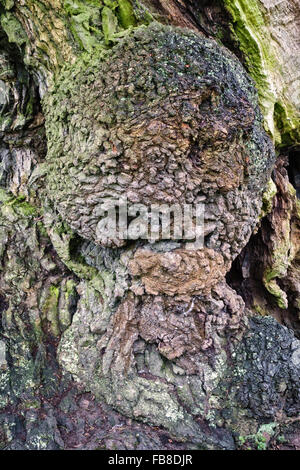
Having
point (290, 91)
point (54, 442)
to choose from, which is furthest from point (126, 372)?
point (290, 91)

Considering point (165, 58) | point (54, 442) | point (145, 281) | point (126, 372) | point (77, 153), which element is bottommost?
point (54, 442)

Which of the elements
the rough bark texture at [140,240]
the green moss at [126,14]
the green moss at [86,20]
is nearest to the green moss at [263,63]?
the rough bark texture at [140,240]

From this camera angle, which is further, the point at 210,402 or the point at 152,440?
the point at 210,402

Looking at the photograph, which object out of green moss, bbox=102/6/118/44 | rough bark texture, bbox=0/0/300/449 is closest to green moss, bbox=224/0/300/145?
rough bark texture, bbox=0/0/300/449

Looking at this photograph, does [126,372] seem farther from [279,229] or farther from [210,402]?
[279,229]

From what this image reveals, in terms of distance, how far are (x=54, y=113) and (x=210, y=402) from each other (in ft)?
7.01

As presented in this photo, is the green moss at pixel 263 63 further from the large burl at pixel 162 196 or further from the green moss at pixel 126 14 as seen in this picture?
the green moss at pixel 126 14

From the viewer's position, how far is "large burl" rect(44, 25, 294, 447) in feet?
7.39

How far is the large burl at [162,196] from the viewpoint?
7.39ft

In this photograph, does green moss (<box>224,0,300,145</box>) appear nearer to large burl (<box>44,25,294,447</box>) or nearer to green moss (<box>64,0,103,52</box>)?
large burl (<box>44,25,294,447</box>)

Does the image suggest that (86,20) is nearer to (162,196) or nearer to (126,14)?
(126,14)

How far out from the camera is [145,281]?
2486 millimetres

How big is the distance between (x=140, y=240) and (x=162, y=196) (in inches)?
14.0

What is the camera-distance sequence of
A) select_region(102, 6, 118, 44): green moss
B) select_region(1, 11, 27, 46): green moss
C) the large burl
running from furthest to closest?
select_region(1, 11, 27, 46): green moss → select_region(102, 6, 118, 44): green moss → the large burl
